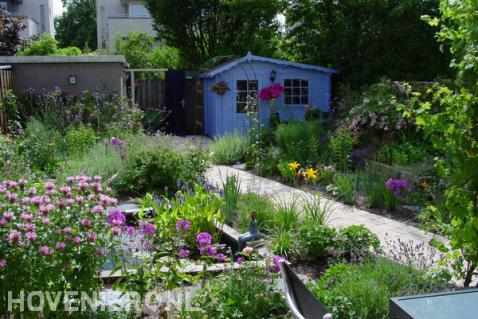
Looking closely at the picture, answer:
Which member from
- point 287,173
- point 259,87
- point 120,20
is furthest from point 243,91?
point 120,20

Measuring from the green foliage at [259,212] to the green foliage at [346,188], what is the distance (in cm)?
177

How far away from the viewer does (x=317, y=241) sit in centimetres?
466

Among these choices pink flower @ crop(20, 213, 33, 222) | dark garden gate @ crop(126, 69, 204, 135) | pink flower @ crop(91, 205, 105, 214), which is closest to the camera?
pink flower @ crop(20, 213, 33, 222)

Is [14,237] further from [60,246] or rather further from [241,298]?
[241,298]

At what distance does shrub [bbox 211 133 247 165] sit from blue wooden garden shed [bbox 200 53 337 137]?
303cm

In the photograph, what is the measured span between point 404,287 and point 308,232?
1312 mm

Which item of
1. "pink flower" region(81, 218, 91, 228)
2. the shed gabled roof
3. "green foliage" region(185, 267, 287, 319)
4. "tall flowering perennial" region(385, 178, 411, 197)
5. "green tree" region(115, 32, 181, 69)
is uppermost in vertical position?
"green tree" region(115, 32, 181, 69)

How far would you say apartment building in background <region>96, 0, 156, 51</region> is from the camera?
2847 centimetres

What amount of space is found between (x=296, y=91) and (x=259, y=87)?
44.0 inches

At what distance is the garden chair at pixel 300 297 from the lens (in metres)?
2.04

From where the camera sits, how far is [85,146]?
8234mm

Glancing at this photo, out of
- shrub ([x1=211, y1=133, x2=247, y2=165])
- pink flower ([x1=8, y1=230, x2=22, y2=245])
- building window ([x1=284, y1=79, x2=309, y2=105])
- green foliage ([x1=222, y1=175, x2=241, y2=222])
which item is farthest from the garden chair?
building window ([x1=284, y1=79, x2=309, y2=105])

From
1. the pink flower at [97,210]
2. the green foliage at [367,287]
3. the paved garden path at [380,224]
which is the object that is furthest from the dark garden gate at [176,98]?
the pink flower at [97,210]

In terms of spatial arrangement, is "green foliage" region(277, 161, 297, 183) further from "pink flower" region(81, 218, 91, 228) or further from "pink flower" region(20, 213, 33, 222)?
"pink flower" region(20, 213, 33, 222)
